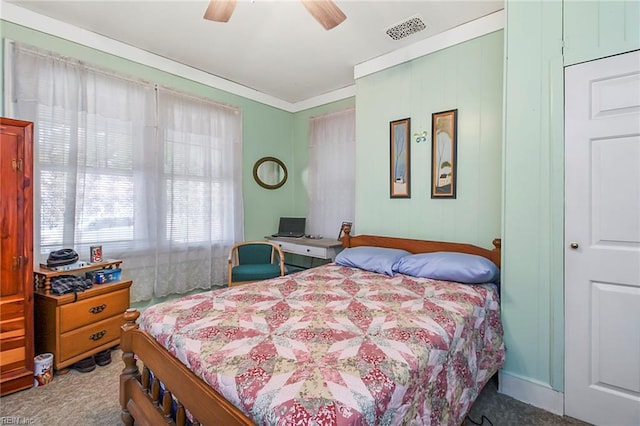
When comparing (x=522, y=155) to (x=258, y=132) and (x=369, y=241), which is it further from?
(x=258, y=132)

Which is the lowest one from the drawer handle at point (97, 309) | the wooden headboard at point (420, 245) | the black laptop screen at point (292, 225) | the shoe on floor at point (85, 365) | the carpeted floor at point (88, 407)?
the carpeted floor at point (88, 407)

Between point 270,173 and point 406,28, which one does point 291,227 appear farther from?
point 406,28

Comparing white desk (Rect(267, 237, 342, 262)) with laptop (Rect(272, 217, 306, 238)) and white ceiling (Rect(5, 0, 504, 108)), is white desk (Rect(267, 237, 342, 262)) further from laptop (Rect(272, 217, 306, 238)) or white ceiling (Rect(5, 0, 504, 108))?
white ceiling (Rect(5, 0, 504, 108))

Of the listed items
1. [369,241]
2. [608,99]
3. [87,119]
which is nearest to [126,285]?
[87,119]

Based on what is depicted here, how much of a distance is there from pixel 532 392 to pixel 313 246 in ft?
7.36

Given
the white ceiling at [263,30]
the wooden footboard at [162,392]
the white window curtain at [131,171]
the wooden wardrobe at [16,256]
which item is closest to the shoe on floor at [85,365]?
the wooden wardrobe at [16,256]

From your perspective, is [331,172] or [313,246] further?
[331,172]

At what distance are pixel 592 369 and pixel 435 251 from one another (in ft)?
3.99

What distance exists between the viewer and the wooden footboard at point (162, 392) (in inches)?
39.0

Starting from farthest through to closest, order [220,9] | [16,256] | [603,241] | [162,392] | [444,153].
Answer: [444,153]
[16,256]
[220,9]
[603,241]
[162,392]

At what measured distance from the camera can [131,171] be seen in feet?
9.49

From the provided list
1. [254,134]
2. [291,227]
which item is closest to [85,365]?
[291,227]

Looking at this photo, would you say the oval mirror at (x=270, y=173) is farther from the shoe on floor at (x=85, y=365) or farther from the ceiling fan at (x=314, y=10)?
the shoe on floor at (x=85, y=365)

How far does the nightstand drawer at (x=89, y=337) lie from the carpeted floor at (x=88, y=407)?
0.19m
